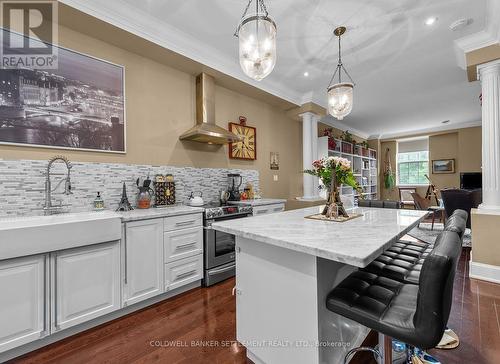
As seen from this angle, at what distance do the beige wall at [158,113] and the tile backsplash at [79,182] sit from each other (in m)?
0.08

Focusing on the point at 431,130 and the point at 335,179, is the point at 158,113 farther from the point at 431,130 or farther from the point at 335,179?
the point at 431,130

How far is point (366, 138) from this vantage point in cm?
819

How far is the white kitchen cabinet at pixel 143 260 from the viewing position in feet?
6.52

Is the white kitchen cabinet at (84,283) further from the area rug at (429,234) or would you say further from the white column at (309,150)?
the area rug at (429,234)

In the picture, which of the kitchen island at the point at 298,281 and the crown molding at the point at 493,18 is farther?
the crown molding at the point at 493,18

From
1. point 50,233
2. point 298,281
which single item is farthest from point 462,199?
point 50,233

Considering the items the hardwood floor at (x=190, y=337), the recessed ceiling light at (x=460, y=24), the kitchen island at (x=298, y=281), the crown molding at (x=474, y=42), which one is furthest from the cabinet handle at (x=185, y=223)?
the crown molding at (x=474, y=42)

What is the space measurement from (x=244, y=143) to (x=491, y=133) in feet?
10.2

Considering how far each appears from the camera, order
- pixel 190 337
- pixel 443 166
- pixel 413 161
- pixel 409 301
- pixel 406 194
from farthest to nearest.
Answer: pixel 413 161, pixel 406 194, pixel 443 166, pixel 190 337, pixel 409 301

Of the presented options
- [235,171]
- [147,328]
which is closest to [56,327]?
[147,328]

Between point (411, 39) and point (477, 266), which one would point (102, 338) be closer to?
point (477, 266)

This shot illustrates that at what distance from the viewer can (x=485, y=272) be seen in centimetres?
257

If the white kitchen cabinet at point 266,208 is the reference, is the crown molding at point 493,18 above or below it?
above

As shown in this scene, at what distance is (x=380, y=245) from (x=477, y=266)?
8.75ft
